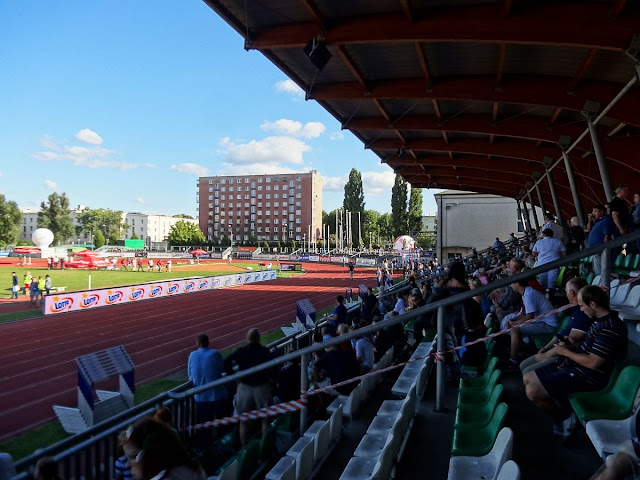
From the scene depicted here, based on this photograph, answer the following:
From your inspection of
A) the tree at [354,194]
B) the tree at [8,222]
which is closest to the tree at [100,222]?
the tree at [8,222]

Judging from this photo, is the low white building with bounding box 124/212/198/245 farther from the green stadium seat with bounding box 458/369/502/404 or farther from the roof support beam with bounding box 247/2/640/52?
the green stadium seat with bounding box 458/369/502/404

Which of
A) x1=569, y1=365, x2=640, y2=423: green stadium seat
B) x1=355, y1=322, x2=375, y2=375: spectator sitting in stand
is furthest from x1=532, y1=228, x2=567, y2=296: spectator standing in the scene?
x1=569, y1=365, x2=640, y2=423: green stadium seat

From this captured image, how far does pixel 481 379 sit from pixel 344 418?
5.63 ft

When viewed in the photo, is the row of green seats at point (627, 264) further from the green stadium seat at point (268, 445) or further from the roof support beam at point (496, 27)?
the green stadium seat at point (268, 445)

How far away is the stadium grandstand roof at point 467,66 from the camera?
6824 millimetres

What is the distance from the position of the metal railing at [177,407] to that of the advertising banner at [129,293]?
709 inches

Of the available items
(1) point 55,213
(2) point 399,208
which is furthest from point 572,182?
(1) point 55,213

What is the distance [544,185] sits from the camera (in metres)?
23.2

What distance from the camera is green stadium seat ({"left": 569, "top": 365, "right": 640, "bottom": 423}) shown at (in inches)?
118

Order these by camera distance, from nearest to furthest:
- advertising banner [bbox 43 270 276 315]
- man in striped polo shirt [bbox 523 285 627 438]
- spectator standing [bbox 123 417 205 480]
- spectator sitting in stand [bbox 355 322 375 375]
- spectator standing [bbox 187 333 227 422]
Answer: spectator standing [bbox 123 417 205 480]
man in striped polo shirt [bbox 523 285 627 438]
spectator standing [bbox 187 333 227 422]
spectator sitting in stand [bbox 355 322 375 375]
advertising banner [bbox 43 270 276 315]

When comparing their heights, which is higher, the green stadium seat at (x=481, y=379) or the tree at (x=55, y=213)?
the tree at (x=55, y=213)

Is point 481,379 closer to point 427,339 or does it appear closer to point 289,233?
point 427,339

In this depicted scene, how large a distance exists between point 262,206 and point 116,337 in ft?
334

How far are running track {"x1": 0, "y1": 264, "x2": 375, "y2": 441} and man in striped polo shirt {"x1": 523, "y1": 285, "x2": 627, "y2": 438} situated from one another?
8851 millimetres
